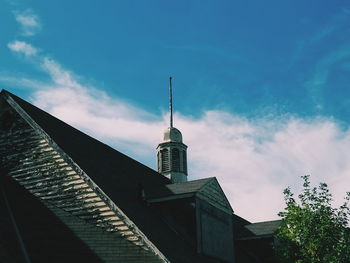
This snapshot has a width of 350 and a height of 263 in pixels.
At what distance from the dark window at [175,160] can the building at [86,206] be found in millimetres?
7695

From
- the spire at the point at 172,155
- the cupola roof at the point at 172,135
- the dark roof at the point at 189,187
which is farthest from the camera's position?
the cupola roof at the point at 172,135

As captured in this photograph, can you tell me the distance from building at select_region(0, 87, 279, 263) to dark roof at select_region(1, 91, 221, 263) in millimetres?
50

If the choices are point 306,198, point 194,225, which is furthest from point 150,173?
point 306,198

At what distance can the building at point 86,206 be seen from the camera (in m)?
13.6

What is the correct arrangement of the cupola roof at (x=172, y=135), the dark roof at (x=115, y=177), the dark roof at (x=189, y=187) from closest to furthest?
the dark roof at (x=115, y=177), the dark roof at (x=189, y=187), the cupola roof at (x=172, y=135)

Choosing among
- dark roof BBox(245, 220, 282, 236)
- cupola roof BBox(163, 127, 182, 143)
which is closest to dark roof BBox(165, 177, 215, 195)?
dark roof BBox(245, 220, 282, 236)

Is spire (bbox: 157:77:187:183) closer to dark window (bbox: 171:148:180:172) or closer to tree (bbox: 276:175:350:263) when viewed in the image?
dark window (bbox: 171:148:180:172)

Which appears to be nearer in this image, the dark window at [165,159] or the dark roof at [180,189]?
the dark roof at [180,189]

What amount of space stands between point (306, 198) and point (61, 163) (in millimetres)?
10778

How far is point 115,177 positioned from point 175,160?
1140 centimetres

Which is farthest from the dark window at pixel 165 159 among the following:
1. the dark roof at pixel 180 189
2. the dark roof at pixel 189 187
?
the dark roof at pixel 189 187

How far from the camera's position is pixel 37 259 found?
12461 millimetres

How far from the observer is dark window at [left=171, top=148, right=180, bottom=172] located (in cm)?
2844

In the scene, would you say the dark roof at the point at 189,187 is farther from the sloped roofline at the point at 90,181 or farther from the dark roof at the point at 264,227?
the dark roof at the point at 264,227
